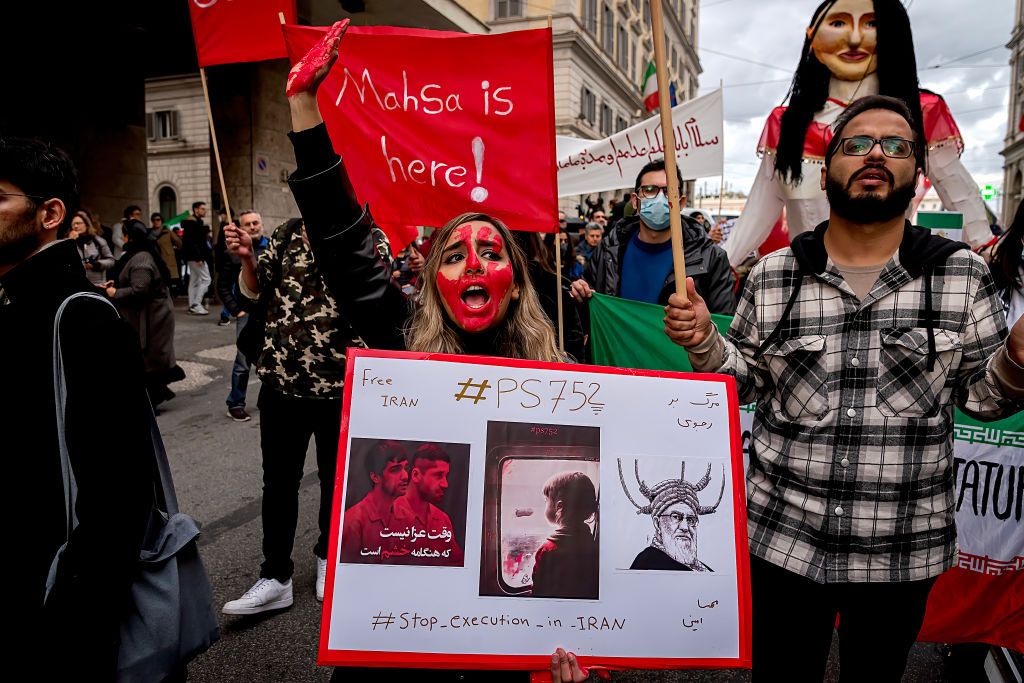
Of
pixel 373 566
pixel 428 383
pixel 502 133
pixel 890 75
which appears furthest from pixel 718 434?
pixel 890 75

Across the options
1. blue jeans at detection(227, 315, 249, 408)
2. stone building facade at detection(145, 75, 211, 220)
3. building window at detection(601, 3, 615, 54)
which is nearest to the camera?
blue jeans at detection(227, 315, 249, 408)

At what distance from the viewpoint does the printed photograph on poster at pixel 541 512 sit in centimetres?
147

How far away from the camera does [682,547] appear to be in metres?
1.53

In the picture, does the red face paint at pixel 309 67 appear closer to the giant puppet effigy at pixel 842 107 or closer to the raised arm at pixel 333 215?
the raised arm at pixel 333 215

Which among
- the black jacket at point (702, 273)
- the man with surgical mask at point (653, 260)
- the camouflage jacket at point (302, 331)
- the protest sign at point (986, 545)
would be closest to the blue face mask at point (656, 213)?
the man with surgical mask at point (653, 260)

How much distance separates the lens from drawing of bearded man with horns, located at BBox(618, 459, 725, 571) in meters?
1.52

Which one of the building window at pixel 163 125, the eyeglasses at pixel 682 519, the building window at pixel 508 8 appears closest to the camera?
the eyeglasses at pixel 682 519

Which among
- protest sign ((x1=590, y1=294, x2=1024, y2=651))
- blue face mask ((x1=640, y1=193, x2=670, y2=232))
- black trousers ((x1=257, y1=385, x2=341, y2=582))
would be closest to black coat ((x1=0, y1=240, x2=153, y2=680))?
black trousers ((x1=257, y1=385, x2=341, y2=582))

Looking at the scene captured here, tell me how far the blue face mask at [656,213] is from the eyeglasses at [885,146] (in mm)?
2027

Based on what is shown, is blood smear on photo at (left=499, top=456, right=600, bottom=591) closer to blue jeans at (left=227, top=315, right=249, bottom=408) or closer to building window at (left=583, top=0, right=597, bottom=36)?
blue jeans at (left=227, top=315, right=249, bottom=408)

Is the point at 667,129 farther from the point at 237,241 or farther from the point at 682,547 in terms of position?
the point at 237,241

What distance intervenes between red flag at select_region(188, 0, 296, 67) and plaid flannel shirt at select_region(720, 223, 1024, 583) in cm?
271

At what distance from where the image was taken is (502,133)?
99.1 inches

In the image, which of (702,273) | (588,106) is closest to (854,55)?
(702,273)
